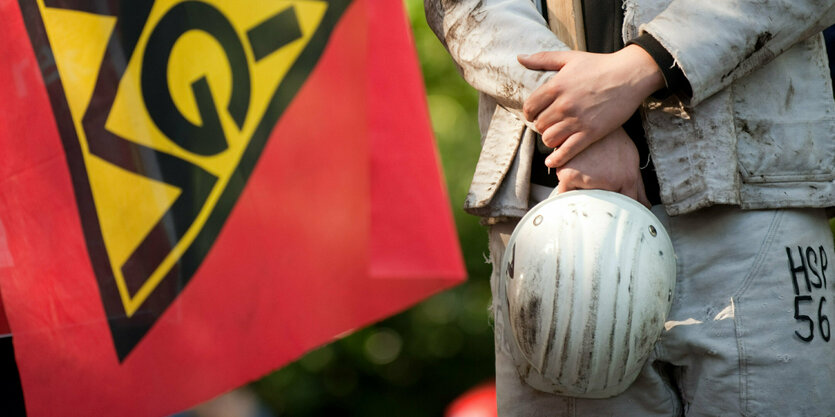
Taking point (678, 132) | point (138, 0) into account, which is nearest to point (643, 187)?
point (678, 132)

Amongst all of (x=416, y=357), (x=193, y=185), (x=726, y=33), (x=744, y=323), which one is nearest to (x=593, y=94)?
(x=726, y=33)

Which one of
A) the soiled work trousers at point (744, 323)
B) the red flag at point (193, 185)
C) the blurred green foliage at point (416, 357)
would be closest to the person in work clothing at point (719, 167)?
the soiled work trousers at point (744, 323)

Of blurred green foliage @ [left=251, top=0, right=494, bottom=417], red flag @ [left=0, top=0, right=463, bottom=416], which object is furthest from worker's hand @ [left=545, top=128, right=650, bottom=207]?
blurred green foliage @ [left=251, top=0, right=494, bottom=417]

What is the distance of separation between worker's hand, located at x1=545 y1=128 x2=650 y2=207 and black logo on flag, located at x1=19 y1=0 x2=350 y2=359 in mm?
523

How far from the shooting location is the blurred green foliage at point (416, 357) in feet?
14.2

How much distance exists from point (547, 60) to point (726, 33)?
313mm

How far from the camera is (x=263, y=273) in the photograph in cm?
188

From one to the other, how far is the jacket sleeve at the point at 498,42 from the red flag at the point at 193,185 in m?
0.17

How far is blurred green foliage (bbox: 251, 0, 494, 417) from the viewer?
14.2ft

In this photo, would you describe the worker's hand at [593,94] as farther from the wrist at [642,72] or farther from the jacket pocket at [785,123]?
the jacket pocket at [785,123]

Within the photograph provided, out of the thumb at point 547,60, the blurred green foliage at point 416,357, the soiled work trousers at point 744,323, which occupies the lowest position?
the blurred green foliage at point 416,357

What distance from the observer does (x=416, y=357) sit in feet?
14.4

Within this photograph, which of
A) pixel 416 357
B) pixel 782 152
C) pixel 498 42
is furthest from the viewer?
pixel 416 357

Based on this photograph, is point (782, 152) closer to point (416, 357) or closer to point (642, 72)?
point (642, 72)
